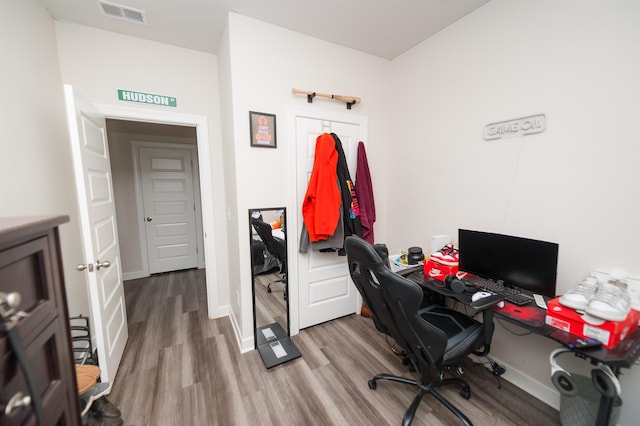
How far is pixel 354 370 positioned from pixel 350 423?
0.43 m

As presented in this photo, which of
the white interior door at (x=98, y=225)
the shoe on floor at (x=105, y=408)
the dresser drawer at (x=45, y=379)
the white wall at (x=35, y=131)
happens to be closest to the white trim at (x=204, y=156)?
the white interior door at (x=98, y=225)

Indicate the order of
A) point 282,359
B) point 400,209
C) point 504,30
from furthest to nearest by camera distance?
1. point 400,209
2. point 282,359
3. point 504,30

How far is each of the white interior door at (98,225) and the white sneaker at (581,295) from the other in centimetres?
264

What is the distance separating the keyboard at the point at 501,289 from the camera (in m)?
1.48

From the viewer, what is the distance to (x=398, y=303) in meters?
1.23

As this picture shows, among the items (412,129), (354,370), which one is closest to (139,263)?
(354,370)

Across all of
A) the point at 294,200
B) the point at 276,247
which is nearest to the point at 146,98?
the point at 294,200

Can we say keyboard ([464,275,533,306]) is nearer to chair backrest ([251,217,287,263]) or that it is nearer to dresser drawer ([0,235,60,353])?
chair backrest ([251,217,287,263])

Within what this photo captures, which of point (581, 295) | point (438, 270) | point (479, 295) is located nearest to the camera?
point (581, 295)

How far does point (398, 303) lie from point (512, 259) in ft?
3.05

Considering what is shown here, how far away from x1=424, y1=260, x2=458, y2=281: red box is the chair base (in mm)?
627

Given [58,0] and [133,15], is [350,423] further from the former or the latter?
[58,0]

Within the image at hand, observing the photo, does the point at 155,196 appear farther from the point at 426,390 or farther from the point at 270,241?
the point at 426,390

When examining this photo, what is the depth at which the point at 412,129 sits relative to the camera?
2.40m
